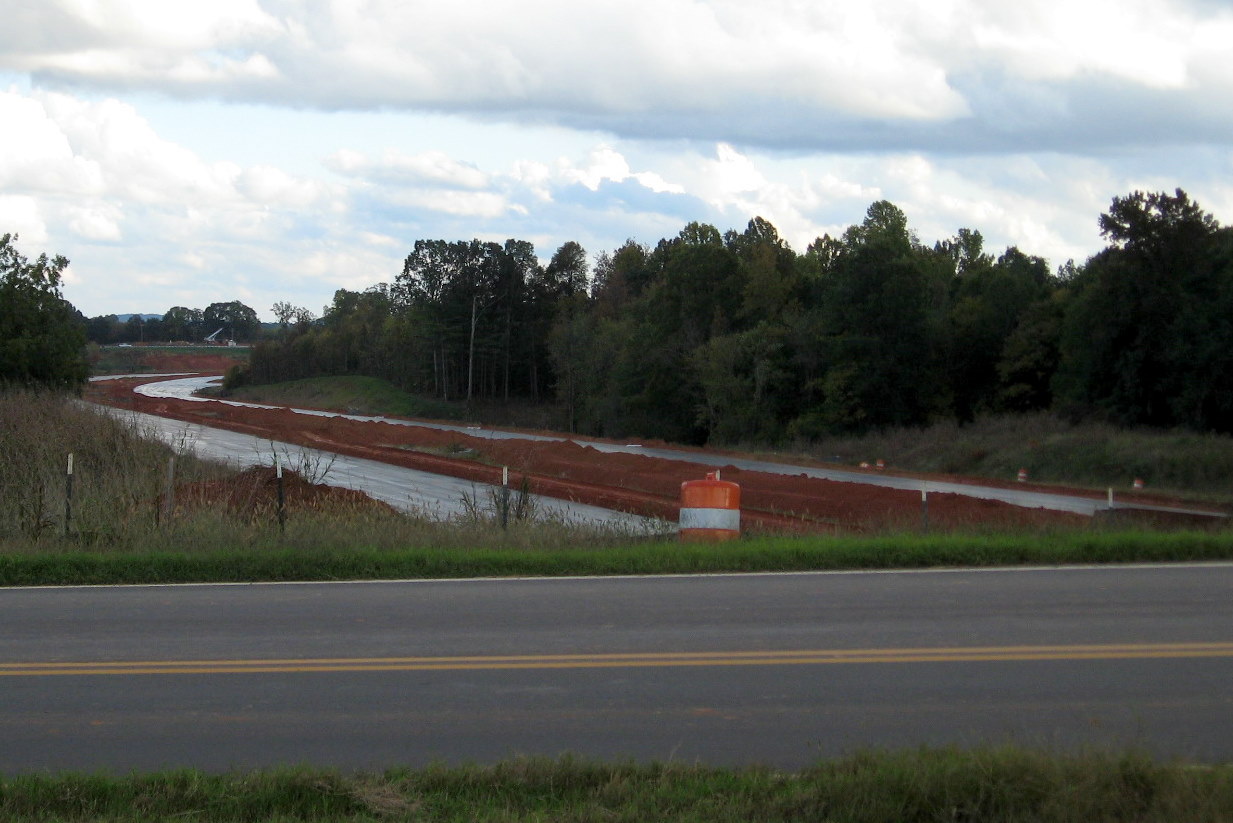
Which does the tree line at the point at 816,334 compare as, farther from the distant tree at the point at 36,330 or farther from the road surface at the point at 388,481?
the distant tree at the point at 36,330

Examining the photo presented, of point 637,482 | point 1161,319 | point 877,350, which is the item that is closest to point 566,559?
point 637,482

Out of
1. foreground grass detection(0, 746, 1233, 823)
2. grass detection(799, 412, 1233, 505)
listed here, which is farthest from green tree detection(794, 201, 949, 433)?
foreground grass detection(0, 746, 1233, 823)

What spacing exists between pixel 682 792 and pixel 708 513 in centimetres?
1027

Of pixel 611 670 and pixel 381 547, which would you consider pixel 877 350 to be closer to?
pixel 381 547

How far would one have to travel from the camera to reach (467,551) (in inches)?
575

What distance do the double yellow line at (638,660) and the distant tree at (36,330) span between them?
35.2 m

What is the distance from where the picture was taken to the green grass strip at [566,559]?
13.9 metres

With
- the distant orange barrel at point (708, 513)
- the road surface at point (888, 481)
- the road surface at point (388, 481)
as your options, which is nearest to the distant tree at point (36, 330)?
the road surface at point (388, 481)

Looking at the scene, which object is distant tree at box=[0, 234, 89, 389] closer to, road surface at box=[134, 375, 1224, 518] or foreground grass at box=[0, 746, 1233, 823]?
road surface at box=[134, 375, 1224, 518]

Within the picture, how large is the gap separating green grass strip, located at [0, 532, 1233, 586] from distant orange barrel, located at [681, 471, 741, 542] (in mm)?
1099

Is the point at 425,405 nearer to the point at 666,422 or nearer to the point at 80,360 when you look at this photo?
the point at 666,422

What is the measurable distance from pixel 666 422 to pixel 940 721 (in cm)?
6607

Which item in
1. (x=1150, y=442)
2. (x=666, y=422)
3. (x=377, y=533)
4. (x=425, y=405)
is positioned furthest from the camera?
(x=425, y=405)

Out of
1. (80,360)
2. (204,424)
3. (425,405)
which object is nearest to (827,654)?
(80,360)
